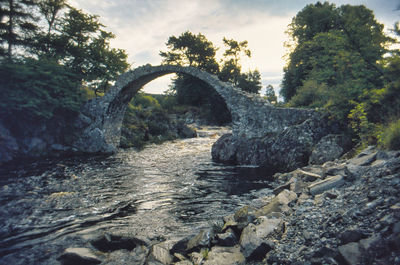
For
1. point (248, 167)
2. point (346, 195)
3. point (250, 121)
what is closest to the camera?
point (346, 195)

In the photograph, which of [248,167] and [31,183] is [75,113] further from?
[248,167]

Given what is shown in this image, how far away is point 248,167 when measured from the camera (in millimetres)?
9531

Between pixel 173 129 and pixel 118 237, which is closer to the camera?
pixel 118 237

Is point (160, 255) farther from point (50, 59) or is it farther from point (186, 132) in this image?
point (186, 132)

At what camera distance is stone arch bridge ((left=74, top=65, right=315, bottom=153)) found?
33.7 ft

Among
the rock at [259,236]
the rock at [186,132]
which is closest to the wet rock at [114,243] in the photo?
the rock at [259,236]

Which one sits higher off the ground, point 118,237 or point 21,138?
point 21,138

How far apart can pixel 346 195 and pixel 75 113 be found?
1574 cm

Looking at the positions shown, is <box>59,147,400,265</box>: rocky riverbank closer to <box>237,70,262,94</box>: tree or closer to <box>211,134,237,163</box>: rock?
<box>211,134,237,163</box>: rock

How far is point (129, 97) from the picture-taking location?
1670cm

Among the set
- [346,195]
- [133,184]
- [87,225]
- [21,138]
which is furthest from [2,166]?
[346,195]

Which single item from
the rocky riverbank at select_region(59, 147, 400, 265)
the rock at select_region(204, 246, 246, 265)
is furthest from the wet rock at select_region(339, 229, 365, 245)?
the rock at select_region(204, 246, 246, 265)

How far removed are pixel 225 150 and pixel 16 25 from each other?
15.2 m

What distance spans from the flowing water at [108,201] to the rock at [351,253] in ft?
8.01
